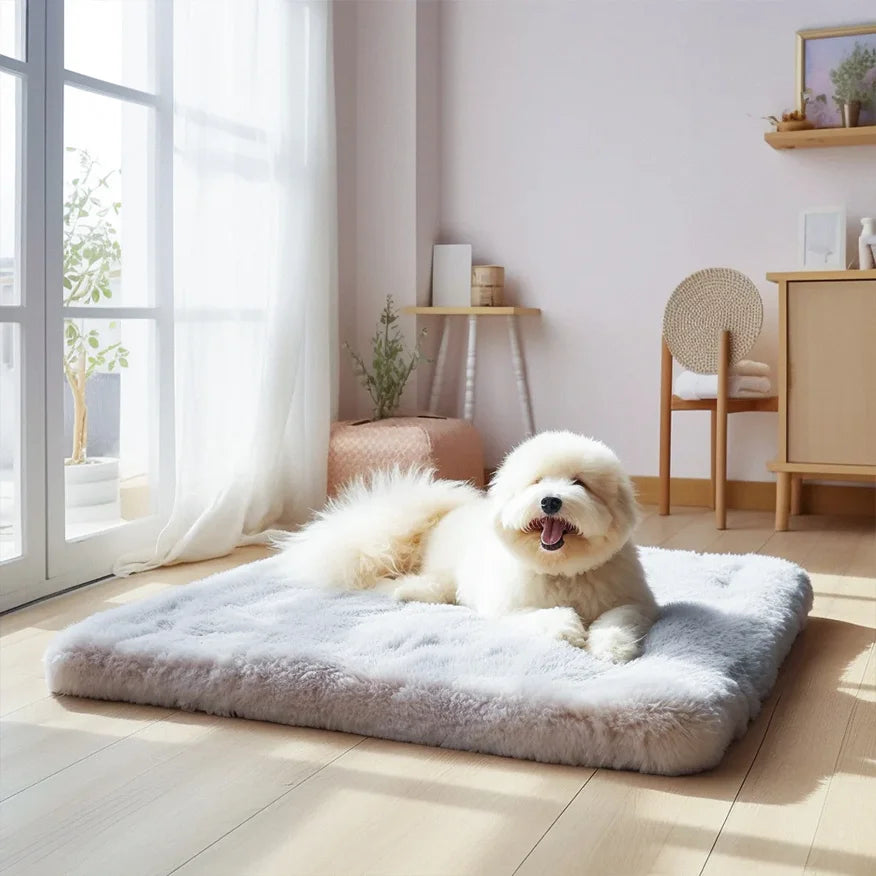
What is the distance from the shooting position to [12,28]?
107 inches

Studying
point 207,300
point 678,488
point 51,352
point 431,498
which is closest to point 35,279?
point 51,352

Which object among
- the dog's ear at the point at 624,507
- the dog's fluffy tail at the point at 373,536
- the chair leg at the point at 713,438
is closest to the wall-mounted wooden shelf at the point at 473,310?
the chair leg at the point at 713,438

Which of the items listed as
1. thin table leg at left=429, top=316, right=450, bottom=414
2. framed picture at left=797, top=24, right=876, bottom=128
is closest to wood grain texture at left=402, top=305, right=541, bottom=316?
thin table leg at left=429, top=316, right=450, bottom=414

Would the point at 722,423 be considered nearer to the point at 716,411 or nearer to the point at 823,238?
the point at 716,411

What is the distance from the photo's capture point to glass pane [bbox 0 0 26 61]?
2.70 meters

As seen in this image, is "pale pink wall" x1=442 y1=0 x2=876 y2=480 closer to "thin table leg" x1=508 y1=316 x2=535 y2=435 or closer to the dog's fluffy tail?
"thin table leg" x1=508 y1=316 x2=535 y2=435

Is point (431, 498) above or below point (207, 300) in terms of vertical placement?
below

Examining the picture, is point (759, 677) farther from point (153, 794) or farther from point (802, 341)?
point (802, 341)

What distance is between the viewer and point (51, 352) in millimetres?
2854

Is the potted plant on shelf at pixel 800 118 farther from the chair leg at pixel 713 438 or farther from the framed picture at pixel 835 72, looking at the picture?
the chair leg at pixel 713 438

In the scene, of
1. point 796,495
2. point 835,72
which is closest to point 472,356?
point 796,495

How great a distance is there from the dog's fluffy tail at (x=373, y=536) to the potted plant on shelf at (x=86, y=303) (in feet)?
2.21

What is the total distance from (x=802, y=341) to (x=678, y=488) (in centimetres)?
85

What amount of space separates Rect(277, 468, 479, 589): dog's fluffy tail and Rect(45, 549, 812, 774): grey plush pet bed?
10 cm
